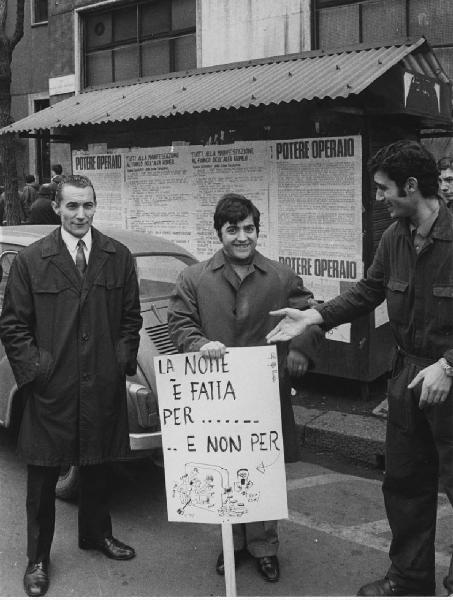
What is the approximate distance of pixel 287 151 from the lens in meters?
6.77

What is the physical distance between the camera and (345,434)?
5.84 meters

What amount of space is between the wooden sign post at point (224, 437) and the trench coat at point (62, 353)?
52 centimetres

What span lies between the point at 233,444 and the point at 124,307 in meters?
1.02

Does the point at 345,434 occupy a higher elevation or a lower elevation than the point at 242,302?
lower

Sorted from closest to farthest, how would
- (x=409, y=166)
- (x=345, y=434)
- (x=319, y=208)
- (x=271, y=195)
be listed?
(x=409, y=166) < (x=345, y=434) < (x=319, y=208) < (x=271, y=195)

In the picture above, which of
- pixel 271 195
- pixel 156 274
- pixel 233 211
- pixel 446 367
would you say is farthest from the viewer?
pixel 271 195

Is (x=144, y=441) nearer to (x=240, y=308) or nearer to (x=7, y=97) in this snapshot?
(x=240, y=308)

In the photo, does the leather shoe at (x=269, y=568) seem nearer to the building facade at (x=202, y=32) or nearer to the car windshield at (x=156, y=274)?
the car windshield at (x=156, y=274)

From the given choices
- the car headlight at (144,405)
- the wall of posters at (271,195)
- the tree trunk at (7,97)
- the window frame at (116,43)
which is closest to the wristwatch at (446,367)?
the car headlight at (144,405)

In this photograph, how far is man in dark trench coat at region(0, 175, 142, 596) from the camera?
3.67 metres

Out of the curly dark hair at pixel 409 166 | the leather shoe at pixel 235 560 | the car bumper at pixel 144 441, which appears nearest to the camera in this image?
the curly dark hair at pixel 409 166

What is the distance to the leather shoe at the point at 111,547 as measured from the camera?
3969mm

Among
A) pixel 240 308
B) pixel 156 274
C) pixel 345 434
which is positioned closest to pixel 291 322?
pixel 240 308

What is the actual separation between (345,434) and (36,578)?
2922 millimetres
